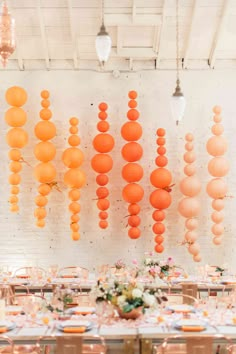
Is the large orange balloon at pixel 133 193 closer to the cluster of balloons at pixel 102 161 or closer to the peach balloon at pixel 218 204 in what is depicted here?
the cluster of balloons at pixel 102 161

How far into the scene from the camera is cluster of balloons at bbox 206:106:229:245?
29.1 ft

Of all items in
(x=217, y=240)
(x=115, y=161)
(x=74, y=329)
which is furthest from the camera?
(x=115, y=161)

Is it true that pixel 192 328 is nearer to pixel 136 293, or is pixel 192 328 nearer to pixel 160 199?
pixel 136 293

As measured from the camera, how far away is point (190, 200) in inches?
352

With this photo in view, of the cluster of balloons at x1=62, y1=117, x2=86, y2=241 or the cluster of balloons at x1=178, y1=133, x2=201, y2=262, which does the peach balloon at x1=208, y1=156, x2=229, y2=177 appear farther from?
the cluster of balloons at x1=62, y1=117, x2=86, y2=241

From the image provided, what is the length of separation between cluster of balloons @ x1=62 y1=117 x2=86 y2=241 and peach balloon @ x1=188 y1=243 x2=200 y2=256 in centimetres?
189

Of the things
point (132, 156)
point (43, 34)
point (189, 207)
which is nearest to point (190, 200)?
point (189, 207)

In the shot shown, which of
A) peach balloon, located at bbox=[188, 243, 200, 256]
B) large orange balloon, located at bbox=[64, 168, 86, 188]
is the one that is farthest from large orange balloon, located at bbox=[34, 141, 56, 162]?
peach balloon, located at bbox=[188, 243, 200, 256]

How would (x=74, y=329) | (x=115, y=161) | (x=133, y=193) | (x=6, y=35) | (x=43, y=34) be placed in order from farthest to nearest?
(x=115, y=161) < (x=43, y=34) < (x=133, y=193) < (x=6, y=35) < (x=74, y=329)

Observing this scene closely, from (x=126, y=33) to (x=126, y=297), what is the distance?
5652 millimetres

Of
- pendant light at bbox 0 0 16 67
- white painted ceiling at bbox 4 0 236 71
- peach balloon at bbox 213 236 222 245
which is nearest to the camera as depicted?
pendant light at bbox 0 0 16 67

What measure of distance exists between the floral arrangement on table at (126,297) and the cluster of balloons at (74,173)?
4.09 metres

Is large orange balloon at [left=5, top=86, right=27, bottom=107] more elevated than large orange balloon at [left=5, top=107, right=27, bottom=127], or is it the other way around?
large orange balloon at [left=5, top=86, right=27, bottom=107]

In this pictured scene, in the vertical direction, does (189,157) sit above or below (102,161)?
above
